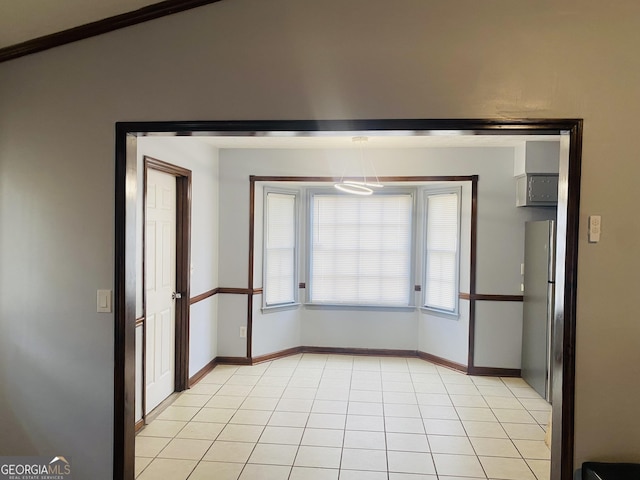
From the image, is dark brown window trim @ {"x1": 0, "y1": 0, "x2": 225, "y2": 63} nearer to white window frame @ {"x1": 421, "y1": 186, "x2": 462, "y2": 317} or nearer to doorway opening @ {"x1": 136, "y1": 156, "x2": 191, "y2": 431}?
doorway opening @ {"x1": 136, "y1": 156, "x2": 191, "y2": 431}

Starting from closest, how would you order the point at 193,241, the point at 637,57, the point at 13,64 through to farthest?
the point at 637,57, the point at 13,64, the point at 193,241

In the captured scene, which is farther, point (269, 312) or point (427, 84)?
point (269, 312)

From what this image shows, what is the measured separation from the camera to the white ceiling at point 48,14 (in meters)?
2.01

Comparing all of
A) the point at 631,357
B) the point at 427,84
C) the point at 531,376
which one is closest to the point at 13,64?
the point at 427,84

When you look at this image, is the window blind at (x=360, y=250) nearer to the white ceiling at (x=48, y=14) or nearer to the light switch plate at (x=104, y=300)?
the light switch plate at (x=104, y=300)

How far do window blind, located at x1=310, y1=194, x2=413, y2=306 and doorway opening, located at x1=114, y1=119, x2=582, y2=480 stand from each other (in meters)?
3.27

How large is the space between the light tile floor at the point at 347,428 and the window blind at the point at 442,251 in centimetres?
85

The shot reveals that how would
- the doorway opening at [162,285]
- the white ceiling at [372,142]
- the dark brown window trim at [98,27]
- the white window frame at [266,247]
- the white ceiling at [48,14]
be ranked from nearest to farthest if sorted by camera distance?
the white ceiling at [48,14]
the dark brown window trim at [98,27]
the doorway opening at [162,285]
the white ceiling at [372,142]
the white window frame at [266,247]

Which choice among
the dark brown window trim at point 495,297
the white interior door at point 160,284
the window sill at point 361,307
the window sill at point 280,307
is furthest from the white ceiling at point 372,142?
the window sill at point 361,307

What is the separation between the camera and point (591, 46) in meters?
2.06

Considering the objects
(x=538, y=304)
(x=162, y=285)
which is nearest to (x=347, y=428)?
(x=162, y=285)

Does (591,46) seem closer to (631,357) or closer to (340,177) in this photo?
(631,357)

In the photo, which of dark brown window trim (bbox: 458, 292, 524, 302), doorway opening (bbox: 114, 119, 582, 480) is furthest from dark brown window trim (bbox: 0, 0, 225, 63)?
dark brown window trim (bbox: 458, 292, 524, 302)

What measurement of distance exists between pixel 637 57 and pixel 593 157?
0.49 metres
